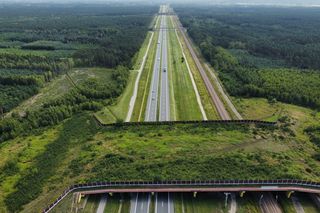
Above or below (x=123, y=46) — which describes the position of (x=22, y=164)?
below

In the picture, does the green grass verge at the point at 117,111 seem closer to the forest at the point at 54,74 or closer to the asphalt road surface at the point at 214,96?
the forest at the point at 54,74

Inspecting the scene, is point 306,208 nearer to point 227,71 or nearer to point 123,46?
point 227,71

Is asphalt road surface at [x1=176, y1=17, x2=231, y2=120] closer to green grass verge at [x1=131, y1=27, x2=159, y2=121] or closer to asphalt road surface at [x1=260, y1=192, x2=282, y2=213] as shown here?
green grass verge at [x1=131, y1=27, x2=159, y2=121]

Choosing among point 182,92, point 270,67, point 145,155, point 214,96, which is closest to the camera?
point 145,155

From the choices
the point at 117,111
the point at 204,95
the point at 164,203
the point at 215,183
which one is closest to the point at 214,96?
the point at 204,95

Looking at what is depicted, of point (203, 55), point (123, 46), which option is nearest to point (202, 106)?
point (203, 55)

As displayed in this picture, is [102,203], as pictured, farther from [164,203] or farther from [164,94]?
[164,94]
